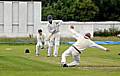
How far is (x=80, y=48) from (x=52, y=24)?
19.3 feet

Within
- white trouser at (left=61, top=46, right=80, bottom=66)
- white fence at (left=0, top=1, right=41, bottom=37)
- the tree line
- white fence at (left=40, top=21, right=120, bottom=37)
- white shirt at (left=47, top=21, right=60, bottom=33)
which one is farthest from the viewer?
the tree line

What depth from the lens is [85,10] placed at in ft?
249

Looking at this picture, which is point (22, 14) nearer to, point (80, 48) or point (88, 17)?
point (88, 17)

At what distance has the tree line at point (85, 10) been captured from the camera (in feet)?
249

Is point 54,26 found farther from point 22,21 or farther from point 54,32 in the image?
point 22,21

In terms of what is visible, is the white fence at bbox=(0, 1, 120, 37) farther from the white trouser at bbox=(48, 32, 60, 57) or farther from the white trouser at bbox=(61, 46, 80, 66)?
the white trouser at bbox=(61, 46, 80, 66)

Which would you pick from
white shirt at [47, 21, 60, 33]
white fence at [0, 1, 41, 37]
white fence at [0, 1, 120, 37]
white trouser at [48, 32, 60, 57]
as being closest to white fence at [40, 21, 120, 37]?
white fence at [0, 1, 120, 37]

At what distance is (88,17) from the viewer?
75875 millimetres

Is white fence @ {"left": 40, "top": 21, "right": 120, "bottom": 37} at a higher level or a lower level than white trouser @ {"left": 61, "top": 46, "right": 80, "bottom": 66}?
lower

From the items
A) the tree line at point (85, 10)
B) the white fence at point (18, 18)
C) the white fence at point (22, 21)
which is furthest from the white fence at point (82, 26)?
the tree line at point (85, 10)

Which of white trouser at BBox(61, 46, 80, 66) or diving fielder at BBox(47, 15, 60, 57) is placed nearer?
white trouser at BBox(61, 46, 80, 66)

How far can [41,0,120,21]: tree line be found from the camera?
75750 mm

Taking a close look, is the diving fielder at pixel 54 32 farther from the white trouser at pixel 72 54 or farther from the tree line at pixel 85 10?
the tree line at pixel 85 10

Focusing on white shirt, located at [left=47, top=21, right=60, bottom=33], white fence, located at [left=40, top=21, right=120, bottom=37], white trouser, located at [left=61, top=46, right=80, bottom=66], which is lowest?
white fence, located at [left=40, top=21, right=120, bottom=37]
